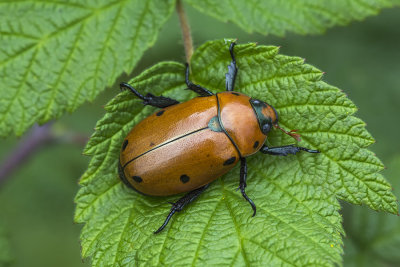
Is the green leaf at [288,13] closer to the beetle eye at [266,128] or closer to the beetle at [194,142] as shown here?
the beetle at [194,142]

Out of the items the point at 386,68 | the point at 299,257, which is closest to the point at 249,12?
the point at 299,257

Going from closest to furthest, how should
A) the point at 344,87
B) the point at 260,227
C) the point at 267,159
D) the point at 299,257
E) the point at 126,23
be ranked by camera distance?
the point at 299,257 → the point at 260,227 → the point at 267,159 → the point at 126,23 → the point at 344,87

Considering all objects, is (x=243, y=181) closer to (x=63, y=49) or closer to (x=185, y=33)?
(x=185, y=33)

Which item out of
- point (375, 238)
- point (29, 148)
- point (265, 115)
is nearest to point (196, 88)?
point (265, 115)

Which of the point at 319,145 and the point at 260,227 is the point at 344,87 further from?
the point at 260,227

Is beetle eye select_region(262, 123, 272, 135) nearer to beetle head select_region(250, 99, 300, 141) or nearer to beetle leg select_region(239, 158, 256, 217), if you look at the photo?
beetle head select_region(250, 99, 300, 141)

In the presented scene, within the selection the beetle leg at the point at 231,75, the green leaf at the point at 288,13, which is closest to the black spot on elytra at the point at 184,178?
the beetle leg at the point at 231,75
